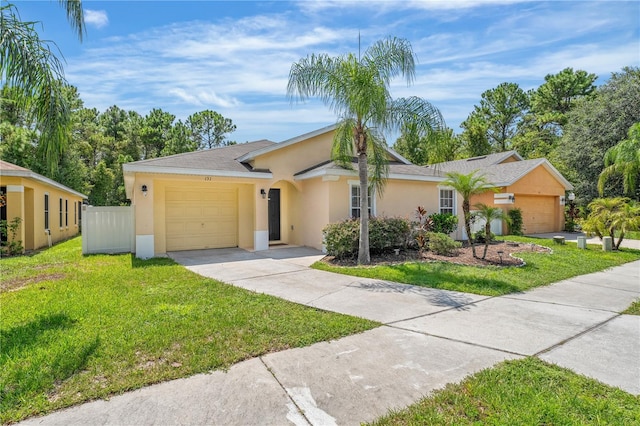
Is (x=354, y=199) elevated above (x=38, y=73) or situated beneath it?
situated beneath

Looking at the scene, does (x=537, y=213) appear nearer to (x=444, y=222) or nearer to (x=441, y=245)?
(x=444, y=222)

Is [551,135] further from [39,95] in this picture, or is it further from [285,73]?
[39,95]

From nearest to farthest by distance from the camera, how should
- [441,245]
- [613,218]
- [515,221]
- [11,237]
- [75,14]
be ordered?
[75,14]
[441,245]
[11,237]
[613,218]
[515,221]

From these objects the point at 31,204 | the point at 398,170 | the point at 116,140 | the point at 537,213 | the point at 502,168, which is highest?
the point at 116,140

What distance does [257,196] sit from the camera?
13.2m

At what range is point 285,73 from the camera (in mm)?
9914

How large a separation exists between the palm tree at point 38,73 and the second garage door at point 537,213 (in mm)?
22528

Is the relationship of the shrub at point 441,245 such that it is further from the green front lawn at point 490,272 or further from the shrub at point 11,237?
the shrub at point 11,237

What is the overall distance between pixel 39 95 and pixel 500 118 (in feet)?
142

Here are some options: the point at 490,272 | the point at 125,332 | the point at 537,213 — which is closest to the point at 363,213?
the point at 490,272

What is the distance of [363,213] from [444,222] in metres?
6.58

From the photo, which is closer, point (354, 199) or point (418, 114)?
point (418, 114)

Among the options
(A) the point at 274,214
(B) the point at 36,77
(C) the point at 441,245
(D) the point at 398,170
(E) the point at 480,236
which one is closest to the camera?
(B) the point at 36,77

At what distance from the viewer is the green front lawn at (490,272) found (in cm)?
770
